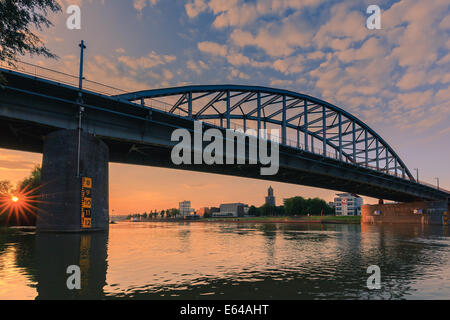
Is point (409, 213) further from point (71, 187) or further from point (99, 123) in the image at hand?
point (71, 187)

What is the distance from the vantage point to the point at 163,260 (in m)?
16.6

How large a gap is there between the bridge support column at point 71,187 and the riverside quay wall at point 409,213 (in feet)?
313

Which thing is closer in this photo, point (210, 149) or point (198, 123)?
point (198, 123)

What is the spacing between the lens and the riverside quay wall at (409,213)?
92.6 meters

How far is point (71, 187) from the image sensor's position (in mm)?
30797

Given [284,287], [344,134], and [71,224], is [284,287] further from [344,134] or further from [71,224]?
[344,134]

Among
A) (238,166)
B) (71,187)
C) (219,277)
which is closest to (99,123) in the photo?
(71,187)

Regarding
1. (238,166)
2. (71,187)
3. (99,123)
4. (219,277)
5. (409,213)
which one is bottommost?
(409,213)

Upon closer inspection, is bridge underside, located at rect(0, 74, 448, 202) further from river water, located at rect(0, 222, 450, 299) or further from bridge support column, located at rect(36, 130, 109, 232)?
river water, located at rect(0, 222, 450, 299)

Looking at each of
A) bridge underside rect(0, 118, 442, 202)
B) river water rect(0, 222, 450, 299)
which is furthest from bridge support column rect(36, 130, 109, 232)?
river water rect(0, 222, 450, 299)

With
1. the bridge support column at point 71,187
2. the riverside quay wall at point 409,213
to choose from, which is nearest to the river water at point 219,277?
the bridge support column at point 71,187

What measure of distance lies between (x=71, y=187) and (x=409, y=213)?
10081 cm
